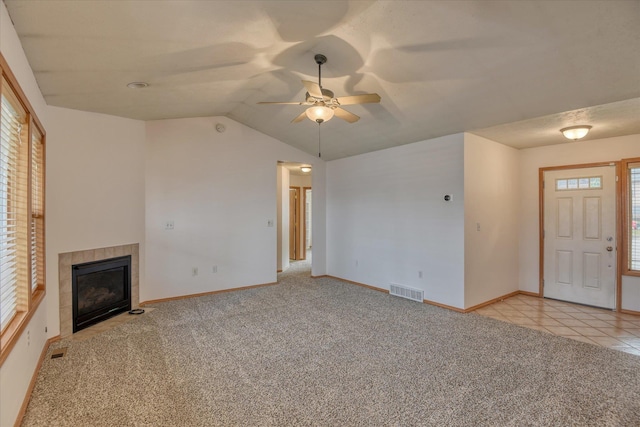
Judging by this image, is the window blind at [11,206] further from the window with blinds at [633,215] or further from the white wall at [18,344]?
the window with blinds at [633,215]

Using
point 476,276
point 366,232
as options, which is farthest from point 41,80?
point 476,276

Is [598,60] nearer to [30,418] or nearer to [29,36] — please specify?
[29,36]

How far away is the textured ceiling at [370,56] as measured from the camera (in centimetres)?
212

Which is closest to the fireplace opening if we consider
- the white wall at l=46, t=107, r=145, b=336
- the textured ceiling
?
the white wall at l=46, t=107, r=145, b=336

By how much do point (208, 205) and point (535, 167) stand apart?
5.65 meters

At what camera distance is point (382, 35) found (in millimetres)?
2650

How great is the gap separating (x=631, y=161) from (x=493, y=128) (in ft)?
6.92

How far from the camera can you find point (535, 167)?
5.18 m

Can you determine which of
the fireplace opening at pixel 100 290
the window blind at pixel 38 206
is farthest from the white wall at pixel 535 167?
the window blind at pixel 38 206

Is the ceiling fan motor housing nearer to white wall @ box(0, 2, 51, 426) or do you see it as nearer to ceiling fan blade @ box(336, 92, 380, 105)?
ceiling fan blade @ box(336, 92, 380, 105)

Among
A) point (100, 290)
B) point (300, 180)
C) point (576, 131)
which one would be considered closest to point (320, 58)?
point (576, 131)

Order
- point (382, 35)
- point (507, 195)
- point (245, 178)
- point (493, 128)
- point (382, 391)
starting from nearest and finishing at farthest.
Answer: point (382, 391) → point (382, 35) → point (493, 128) → point (507, 195) → point (245, 178)

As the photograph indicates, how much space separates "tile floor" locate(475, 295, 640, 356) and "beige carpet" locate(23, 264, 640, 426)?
12.8 inches

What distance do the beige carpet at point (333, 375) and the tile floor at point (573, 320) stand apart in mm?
325
